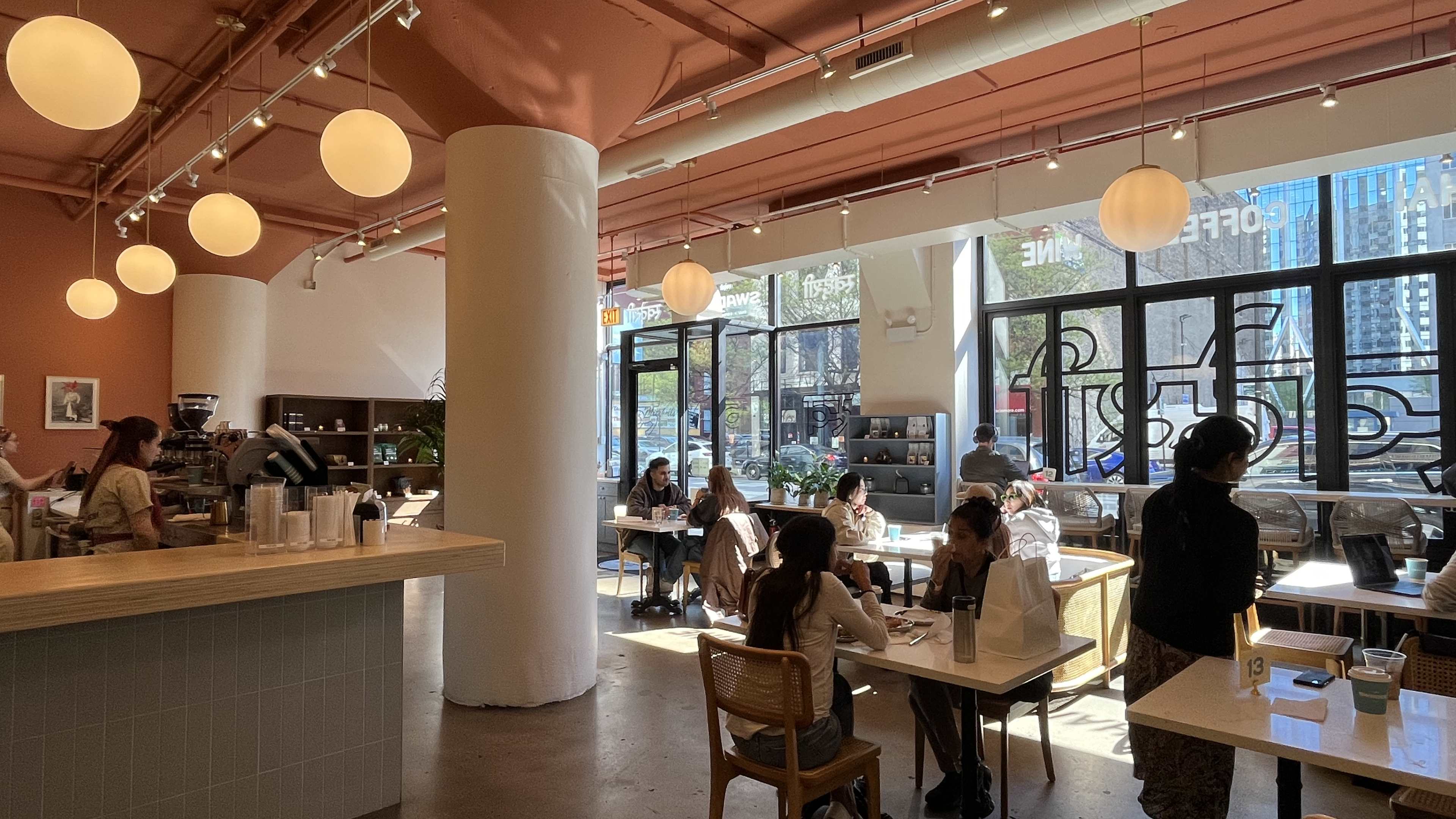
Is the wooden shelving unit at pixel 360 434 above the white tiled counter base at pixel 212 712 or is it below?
above

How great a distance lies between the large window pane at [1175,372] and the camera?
8.30 m

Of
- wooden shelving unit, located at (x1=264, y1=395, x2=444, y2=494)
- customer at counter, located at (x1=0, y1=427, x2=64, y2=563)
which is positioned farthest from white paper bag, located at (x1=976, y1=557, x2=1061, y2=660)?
wooden shelving unit, located at (x1=264, y1=395, x2=444, y2=494)

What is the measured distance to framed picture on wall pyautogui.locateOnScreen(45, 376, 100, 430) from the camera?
8.52m

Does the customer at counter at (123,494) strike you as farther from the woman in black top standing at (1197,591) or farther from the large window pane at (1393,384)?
the large window pane at (1393,384)

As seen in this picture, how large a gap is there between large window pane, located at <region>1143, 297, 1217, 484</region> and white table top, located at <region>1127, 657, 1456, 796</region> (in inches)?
249

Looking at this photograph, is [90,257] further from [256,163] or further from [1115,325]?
[1115,325]

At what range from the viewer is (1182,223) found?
437 centimetres

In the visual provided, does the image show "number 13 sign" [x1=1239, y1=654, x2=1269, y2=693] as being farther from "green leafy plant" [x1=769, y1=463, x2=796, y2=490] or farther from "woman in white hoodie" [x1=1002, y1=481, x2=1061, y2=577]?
"green leafy plant" [x1=769, y1=463, x2=796, y2=490]

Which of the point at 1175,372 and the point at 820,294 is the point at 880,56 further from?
the point at 820,294

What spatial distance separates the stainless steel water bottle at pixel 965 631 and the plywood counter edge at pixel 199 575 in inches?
70.6

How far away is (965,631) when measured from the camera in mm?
3012

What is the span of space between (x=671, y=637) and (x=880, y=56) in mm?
4380

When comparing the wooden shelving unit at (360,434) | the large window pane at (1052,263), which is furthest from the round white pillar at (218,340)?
the large window pane at (1052,263)

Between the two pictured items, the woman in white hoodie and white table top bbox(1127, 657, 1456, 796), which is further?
the woman in white hoodie
